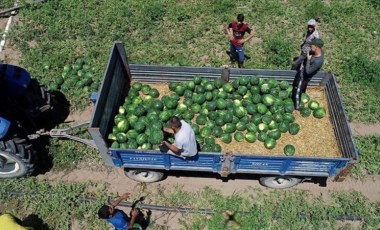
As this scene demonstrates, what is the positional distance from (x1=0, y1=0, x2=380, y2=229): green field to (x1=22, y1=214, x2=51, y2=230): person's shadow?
6cm

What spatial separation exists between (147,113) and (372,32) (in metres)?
9.58

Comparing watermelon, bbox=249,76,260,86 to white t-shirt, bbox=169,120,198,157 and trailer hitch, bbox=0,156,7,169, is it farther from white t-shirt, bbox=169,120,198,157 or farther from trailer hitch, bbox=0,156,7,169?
trailer hitch, bbox=0,156,7,169

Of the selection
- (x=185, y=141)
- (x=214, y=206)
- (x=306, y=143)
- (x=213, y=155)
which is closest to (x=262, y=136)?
(x=306, y=143)

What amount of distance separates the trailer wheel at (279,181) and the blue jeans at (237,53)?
4.38 meters

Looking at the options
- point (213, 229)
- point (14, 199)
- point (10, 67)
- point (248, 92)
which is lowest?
point (213, 229)

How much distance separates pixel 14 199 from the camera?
9430 mm

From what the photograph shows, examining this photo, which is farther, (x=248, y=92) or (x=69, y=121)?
(x=69, y=121)

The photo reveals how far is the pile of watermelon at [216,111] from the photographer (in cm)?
924

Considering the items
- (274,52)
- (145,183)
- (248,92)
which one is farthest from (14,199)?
(274,52)

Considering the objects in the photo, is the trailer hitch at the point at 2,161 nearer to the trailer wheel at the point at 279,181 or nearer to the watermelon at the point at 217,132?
the watermelon at the point at 217,132

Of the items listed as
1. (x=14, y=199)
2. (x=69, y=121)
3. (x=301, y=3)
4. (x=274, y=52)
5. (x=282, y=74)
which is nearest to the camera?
(x=14, y=199)

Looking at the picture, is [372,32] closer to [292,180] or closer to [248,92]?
[248,92]

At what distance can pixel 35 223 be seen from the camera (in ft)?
29.7

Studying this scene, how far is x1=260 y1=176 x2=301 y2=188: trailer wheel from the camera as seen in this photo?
29.6ft
